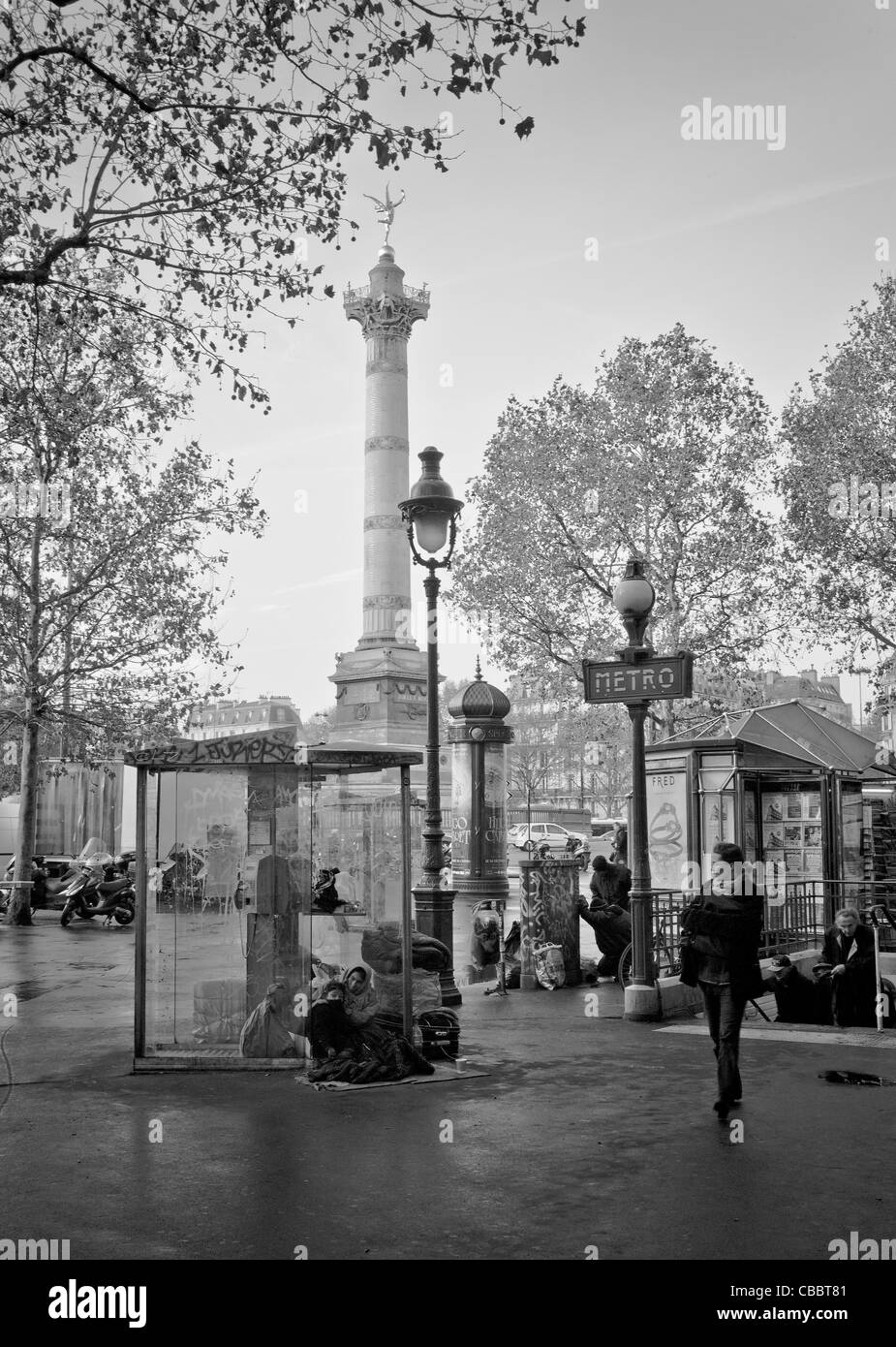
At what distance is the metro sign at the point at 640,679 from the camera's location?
455 inches

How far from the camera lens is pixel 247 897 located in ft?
31.5

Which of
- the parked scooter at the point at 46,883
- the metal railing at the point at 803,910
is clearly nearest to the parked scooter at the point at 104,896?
the parked scooter at the point at 46,883

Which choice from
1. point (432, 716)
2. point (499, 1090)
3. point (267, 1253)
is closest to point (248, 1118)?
point (499, 1090)

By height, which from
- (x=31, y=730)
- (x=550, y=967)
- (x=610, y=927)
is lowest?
(x=550, y=967)

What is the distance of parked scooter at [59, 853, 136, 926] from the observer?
22.8 metres

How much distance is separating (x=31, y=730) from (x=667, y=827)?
13.3 meters

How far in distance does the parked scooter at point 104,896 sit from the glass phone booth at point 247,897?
13759mm

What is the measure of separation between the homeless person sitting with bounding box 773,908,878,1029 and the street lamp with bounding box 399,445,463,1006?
3.40m

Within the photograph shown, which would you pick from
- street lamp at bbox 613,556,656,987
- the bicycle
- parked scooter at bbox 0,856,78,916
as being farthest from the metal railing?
parked scooter at bbox 0,856,78,916

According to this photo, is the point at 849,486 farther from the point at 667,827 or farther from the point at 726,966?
the point at 726,966

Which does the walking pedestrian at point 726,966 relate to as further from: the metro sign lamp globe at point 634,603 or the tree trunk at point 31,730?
the tree trunk at point 31,730

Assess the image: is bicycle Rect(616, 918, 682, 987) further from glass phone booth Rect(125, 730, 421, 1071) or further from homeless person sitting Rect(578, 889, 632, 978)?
glass phone booth Rect(125, 730, 421, 1071)

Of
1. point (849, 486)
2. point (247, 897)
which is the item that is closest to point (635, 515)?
point (849, 486)
